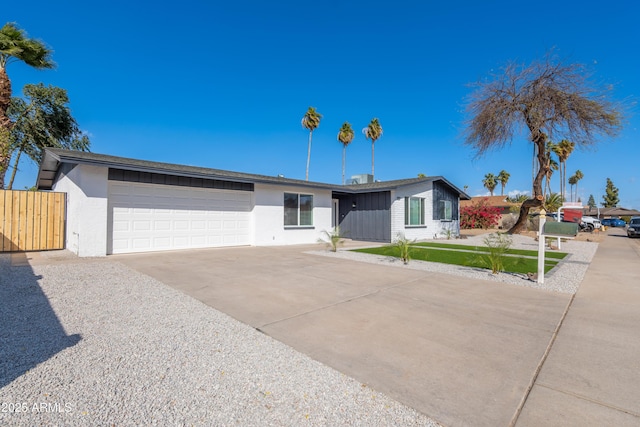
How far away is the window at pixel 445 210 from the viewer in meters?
18.1

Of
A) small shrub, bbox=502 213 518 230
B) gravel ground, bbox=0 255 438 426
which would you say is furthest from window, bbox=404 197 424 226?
small shrub, bbox=502 213 518 230

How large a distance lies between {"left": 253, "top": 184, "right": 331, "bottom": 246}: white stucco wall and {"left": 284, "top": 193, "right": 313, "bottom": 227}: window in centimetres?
19

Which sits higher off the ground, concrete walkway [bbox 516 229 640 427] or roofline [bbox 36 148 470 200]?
roofline [bbox 36 148 470 200]

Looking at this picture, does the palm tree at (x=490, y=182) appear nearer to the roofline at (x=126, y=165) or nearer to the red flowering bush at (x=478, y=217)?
the red flowering bush at (x=478, y=217)

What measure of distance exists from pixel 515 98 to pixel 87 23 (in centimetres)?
1963

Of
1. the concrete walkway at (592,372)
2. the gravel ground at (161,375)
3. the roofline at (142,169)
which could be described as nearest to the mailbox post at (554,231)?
the concrete walkway at (592,372)

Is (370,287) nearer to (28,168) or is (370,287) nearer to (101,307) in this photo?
(101,307)

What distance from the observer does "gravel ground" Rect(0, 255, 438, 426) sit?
2.05 m

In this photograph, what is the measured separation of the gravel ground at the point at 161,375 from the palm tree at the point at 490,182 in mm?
68631

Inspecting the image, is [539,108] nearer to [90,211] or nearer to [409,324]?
[409,324]

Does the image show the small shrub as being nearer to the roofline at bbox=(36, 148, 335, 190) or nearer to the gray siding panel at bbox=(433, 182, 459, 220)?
the gray siding panel at bbox=(433, 182, 459, 220)

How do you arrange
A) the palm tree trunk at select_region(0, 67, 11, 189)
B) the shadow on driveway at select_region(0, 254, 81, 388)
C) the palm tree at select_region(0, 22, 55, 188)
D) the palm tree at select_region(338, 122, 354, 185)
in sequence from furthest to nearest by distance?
the palm tree at select_region(338, 122, 354, 185) < the palm tree at select_region(0, 22, 55, 188) < the palm tree trunk at select_region(0, 67, 11, 189) < the shadow on driveway at select_region(0, 254, 81, 388)

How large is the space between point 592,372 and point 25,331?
5.84m

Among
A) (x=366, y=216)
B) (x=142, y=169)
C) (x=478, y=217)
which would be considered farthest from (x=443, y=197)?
(x=142, y=169)
